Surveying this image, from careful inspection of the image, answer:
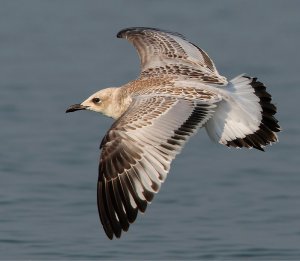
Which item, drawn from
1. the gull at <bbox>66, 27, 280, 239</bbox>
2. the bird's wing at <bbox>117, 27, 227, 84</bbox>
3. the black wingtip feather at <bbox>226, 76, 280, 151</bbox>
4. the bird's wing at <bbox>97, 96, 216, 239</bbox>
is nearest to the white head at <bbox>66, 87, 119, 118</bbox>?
the gull at <bbox>66, 27, 280, 239</bbox>

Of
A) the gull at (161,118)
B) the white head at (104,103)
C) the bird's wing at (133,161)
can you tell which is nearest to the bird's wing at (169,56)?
the gull at (161,118)

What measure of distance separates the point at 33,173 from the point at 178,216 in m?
1.91

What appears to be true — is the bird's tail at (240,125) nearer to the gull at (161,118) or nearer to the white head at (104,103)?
the gull at (161,118)

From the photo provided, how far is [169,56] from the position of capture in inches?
498

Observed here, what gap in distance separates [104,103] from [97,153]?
2.51 m

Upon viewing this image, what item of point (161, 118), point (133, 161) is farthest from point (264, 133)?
point (133, 161)

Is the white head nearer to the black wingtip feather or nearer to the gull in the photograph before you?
→ the gull

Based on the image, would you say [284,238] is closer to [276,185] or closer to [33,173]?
[276,185]

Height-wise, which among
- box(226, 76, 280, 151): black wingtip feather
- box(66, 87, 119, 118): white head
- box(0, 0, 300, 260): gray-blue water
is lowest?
box(0, 0, 300, 260): gray-blue water

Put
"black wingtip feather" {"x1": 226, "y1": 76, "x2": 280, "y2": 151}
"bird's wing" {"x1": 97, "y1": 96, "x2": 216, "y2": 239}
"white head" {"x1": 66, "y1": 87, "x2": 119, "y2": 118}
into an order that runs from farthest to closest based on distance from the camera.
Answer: "white head" {"x1": 66, "y1": 87, "x2": 119, "y2": 118}, "black wingtip feather" {"x1": 226, "y1": 76, "x2": 280, "y2": 151}, "bird's wing" {"x1": 97, "y1": 96, "x2": 216, "y2": 239}

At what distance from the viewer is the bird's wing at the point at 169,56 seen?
39.7 ft

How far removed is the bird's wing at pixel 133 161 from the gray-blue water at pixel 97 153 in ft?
4.83

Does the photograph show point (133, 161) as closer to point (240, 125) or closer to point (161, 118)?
point (161, 118)

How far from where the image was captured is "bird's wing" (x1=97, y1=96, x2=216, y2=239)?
10.5 m
